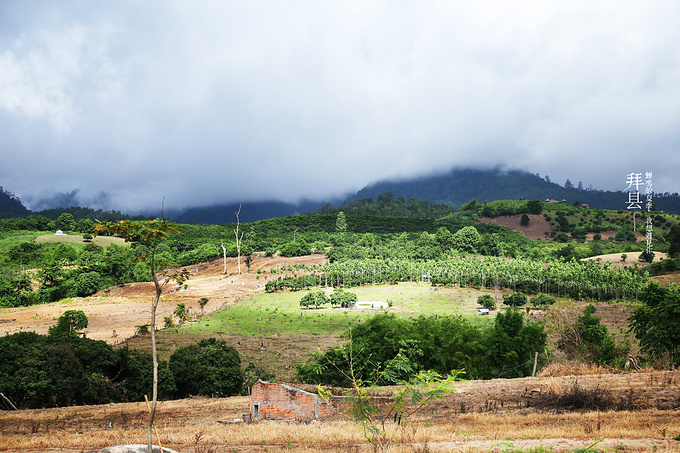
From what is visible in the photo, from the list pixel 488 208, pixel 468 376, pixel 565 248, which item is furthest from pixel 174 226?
pixel 488 208

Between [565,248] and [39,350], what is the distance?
434 ft

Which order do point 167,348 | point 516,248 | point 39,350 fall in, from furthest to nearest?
point 516,248, point 167,348, point 39,350

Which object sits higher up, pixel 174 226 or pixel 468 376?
pixel 174 226

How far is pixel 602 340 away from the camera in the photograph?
27.7 meters

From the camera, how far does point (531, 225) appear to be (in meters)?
168

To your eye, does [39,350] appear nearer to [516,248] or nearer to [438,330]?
[438,330]

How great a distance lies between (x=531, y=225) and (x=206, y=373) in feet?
541

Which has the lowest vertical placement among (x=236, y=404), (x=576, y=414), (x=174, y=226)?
(x=236, y=404)

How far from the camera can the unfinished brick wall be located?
53.1ft

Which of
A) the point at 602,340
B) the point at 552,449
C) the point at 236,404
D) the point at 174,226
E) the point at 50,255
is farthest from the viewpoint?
the point at 50,255

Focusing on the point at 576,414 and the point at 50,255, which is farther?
the point at 50,255

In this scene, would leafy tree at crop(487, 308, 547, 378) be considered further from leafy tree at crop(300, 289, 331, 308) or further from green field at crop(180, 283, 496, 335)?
leafy tree at crop(300, 289, 331, 308)

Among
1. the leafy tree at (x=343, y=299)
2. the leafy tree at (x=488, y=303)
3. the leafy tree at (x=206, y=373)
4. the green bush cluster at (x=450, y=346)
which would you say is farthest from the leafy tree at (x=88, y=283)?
the green bush cluster at (x=450, y=346)

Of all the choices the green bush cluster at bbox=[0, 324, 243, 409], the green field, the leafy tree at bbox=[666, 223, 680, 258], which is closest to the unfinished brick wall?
the green bush cluster at bbox=[0, 324, 243, 409]
